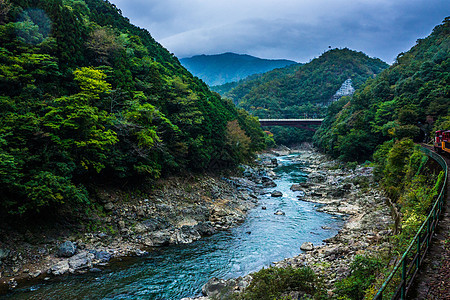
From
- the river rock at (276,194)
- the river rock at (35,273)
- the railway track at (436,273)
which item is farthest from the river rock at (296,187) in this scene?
the river rock at (35,273)

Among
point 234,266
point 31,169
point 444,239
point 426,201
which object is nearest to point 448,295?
point 444,239

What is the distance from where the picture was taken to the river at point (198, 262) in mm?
11430

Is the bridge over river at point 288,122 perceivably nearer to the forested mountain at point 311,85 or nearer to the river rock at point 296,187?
the forested mountain at point 311,85

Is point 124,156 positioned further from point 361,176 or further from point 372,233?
point 361,176

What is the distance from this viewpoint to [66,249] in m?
13.5

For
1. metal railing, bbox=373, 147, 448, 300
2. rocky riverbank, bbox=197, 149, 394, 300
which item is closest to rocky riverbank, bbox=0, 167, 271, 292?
rocky riverbank, bbox=197, 149, 394, 300

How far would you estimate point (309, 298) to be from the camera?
328 inches

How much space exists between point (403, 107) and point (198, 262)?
35.4 m

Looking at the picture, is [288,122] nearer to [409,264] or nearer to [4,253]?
[4,253]

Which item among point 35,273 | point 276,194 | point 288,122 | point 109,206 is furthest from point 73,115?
point 288,122

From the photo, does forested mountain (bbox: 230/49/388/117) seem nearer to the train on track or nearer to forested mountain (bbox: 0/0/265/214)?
forested mountain (bbox: 0/0/265/214)

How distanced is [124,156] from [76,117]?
492 centimetres

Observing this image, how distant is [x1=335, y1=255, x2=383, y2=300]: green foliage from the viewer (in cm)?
800

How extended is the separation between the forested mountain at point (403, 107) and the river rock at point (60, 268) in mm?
34590
